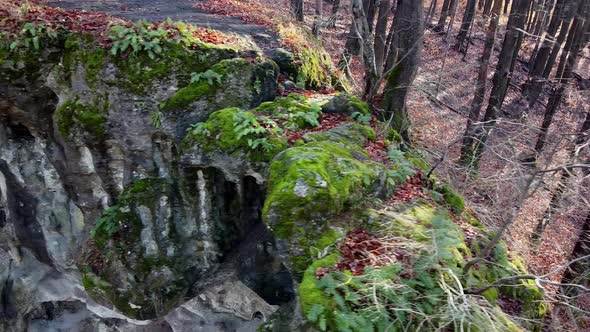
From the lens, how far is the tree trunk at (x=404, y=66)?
9.38 metres

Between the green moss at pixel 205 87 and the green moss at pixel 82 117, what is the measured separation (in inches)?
51.5

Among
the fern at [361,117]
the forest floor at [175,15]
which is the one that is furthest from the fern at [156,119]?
the fern at [361,117]

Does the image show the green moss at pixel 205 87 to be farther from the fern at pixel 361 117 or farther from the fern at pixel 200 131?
the fern at pixel 361 117

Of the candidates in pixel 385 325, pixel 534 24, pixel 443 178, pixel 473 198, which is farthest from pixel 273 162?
pixel 534 24

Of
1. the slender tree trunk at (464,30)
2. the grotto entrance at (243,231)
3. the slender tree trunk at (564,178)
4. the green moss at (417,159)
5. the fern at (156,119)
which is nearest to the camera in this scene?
the slender tree trunk at (564,178)

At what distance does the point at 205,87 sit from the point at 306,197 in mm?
3597

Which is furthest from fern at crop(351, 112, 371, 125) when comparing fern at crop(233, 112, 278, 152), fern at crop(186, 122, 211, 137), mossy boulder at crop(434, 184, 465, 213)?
fern at crop(186, 122, 211, 137)

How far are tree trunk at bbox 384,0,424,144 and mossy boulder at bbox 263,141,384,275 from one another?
3509 millimetres

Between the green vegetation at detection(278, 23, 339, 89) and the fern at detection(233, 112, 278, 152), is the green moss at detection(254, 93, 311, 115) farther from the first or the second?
the green vegetation at detection(278, 23, 339, 89)

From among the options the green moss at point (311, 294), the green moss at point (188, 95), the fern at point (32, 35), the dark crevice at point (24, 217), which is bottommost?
the dark crevice at point (24, 217)

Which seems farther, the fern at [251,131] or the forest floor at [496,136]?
the forest floor at [496,136]

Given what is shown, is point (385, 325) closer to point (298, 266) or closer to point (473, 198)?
point (298, 266)

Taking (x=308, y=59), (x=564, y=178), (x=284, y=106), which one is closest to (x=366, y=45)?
(x=308, y=59)

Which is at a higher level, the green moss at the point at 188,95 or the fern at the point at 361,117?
the green moss at the point at 188,95
